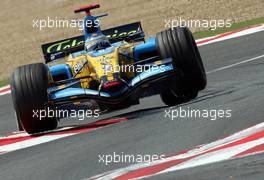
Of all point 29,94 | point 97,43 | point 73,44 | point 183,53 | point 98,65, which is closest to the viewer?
point 29,94

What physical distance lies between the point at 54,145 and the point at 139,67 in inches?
76.3

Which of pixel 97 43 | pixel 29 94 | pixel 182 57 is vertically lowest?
pixel 29 94

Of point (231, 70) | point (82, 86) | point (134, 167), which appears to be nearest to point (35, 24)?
point (231, 70)

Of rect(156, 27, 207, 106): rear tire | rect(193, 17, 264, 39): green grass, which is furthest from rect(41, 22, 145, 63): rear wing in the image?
rect(193, 17, 264, 39): green grass

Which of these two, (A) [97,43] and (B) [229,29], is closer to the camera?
(A) [97,43]

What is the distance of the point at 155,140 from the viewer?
8156 millimetres

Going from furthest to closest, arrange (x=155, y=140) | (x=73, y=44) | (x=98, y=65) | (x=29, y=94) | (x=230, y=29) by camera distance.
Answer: (x=230, y=29)
(x=73, y=44)
(x=98, y=65)
(x=29, y=94)
(x=155, y=140)

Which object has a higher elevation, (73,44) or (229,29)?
(73,44)

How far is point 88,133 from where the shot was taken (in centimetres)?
984

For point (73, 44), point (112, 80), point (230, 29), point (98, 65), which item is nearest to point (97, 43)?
point (73, 44)

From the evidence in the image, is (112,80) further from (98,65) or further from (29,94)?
(29,94)

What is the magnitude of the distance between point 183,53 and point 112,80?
0.97 m

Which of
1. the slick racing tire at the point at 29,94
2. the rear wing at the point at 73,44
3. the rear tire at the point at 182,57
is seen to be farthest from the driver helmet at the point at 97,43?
the slick racing tire at the point at 29,94

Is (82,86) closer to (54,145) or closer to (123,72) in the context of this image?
(123,72)
